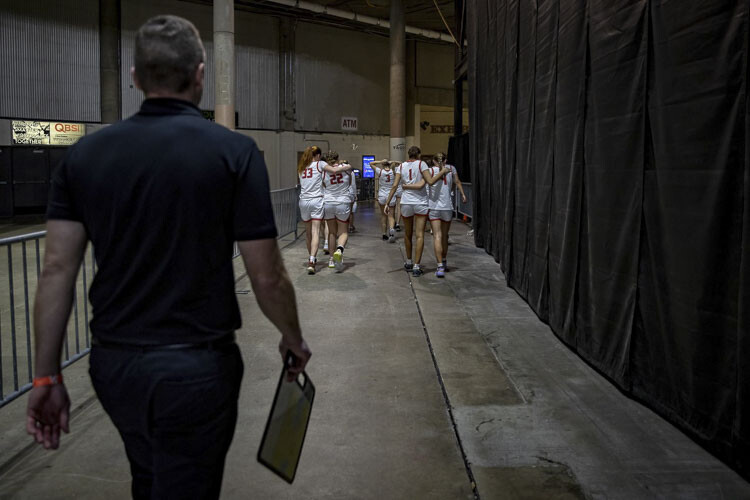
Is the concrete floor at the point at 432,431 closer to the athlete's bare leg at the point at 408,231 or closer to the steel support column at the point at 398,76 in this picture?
the athlete's bare leg at the point at 408,231

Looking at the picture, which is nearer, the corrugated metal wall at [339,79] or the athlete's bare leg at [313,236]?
the athlete's bare leg at [313,236]

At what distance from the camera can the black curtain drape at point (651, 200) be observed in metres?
3.46

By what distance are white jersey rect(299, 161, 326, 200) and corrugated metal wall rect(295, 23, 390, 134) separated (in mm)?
18460

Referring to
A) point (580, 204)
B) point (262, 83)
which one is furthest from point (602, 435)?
point (262, 83)

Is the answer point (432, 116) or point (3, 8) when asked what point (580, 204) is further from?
point (432, 116)

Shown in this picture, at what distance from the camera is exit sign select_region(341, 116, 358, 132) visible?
30.1 meters

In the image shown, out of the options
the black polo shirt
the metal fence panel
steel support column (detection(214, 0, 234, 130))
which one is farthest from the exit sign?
the black polo shirt

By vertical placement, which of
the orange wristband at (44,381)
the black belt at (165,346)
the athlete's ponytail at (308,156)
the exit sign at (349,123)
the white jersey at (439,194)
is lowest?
the orange wristband at (44,381)

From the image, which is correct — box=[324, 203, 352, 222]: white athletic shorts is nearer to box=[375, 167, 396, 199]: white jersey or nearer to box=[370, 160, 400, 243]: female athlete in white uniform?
box=[370, 160, 400, 243]: female athlete in white uniform

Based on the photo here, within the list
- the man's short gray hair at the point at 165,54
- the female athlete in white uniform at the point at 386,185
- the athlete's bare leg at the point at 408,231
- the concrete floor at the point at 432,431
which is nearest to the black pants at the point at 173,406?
the man's short gray hair at the point at 165,54

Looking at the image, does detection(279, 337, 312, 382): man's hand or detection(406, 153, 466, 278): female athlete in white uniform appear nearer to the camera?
detection(279, 337, 312, 382): man's hand

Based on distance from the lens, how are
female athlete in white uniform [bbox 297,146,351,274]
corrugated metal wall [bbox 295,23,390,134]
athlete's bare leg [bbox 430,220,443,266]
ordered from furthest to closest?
corrugated metal wall [bbox 295,23,390,134] → female athlete in white uniform [bbox 297,146,351,274] → athlete's bare leg [bbox 430,220,443,266]

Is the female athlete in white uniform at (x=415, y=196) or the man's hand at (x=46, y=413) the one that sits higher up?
the female athlete in white uniform at (x=415, y=196)

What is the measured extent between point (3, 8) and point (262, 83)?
31.4ft
